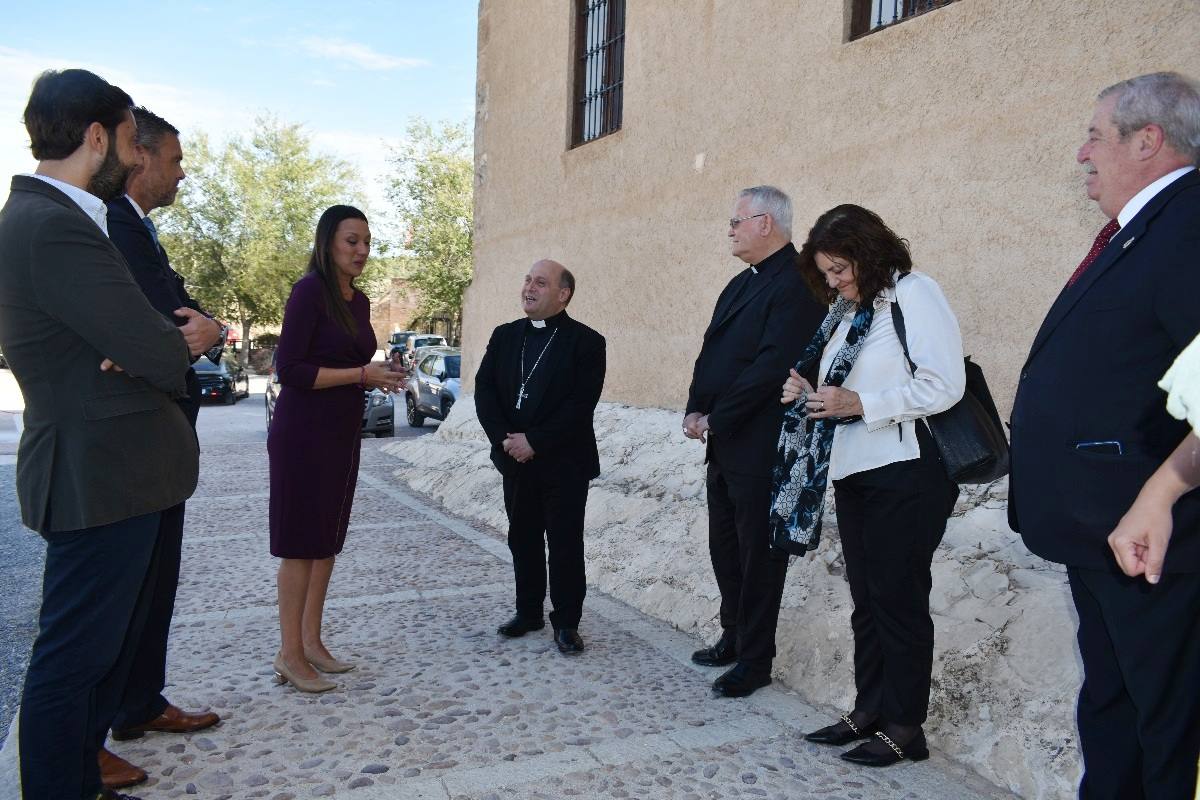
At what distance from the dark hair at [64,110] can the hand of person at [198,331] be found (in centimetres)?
58

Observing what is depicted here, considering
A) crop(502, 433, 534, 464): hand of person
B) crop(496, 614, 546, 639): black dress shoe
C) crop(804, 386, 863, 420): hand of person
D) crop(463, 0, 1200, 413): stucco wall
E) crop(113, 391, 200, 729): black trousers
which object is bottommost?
crop(496, 614, 546, 639): black dress shoe

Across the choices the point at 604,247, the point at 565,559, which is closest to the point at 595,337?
the point at 565,559

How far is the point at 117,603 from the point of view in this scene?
8.16ft

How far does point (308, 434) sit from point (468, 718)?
1.32 metres

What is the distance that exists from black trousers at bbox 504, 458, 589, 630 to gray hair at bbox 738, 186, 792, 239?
5.02ft

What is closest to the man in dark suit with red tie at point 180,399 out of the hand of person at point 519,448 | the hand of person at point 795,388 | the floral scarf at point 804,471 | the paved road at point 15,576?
the paved road at point 15,576

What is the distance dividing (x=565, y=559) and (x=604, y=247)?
5526 millimetres

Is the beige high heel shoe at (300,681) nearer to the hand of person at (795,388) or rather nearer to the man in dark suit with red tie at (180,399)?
the man in dark suit with red tie at (180,399)

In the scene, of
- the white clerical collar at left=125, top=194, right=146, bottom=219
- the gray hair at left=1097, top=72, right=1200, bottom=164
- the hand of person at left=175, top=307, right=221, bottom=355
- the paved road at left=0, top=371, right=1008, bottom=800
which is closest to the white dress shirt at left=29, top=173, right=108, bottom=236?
the hand of person at left=175, top=307, right=221, bottom=355

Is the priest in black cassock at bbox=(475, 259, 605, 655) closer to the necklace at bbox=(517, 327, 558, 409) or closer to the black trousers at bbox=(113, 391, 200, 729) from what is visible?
the necklace at bbox=(517, 327, 558, 409)

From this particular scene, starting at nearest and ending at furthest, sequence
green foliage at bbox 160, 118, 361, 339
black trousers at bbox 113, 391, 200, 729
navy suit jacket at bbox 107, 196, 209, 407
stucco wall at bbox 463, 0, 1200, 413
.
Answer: navy suit jacket at bbox 107, 196, 209, 407 → black trousers at bbox 113, 391, 200, 729 → stucco wall at bbox 463, 0, 1200, 413 → green foliage at bbox 160, 118, 361, 339

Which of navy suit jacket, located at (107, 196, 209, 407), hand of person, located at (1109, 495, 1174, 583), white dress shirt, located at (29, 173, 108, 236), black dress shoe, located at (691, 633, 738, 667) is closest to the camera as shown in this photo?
hand of person, located at (1109, 495, 1174, 583)

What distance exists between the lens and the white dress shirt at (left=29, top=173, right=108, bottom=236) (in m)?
2.37

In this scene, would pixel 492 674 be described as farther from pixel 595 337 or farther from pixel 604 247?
pixel 604 247
